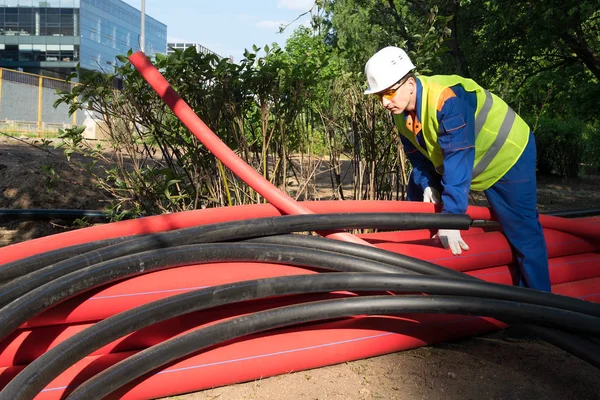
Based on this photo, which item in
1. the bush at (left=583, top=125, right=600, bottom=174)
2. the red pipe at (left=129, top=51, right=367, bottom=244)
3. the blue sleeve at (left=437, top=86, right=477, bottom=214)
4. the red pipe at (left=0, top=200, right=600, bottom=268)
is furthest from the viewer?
the bush at (left=583, top=125, right=600, bottom=174)

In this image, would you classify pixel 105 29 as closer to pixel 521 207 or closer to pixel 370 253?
pixel 521 207

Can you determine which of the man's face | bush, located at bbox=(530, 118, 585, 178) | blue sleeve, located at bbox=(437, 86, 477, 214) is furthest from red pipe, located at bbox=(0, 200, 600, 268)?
bush, located at bbox=(530, 118, 585, 178)

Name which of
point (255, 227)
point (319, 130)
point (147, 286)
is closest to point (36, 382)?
point (147, 286)

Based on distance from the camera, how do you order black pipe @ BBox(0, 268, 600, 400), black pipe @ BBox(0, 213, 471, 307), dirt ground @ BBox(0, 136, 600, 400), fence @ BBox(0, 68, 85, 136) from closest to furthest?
black pipe @ BBox(0, 268, 600, 400), black pipe @ BBox(0, 213, 471, 307), dirt ground @ BBox(0, 136, 600, 400), fence @ BBox(0, 68, 85, 136)

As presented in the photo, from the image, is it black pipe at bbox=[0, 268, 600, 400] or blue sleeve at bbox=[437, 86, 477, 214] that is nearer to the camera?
black pipe at bbox=[0, 268, 600, 400]

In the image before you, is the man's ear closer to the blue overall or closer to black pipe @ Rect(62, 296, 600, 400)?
the blue overall

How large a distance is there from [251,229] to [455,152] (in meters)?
1.07

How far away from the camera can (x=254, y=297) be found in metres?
2.29

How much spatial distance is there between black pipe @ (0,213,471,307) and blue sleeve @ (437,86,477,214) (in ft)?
0.37

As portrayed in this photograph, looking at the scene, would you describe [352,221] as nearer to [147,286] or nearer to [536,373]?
[147,286]

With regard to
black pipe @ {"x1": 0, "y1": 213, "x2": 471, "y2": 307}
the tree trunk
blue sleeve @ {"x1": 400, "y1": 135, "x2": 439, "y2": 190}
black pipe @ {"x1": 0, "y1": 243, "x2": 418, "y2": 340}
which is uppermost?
the tree trunk

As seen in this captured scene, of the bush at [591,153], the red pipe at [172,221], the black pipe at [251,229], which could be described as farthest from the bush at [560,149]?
the black pipe at [251,229]

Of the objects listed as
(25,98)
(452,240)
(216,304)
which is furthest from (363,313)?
(25,98)

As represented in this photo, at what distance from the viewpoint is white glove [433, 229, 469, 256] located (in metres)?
2.96
